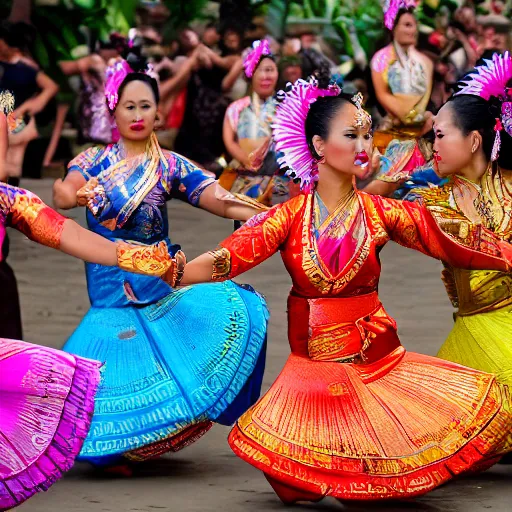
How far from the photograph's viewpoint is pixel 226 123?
11688mm

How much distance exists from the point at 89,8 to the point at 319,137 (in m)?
12.1

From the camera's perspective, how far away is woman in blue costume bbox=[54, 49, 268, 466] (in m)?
6.81

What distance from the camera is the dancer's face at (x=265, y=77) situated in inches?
439

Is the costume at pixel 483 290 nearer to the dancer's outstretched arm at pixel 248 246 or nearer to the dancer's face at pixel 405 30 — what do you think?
the dancer's outstretched arm at pixel 248 246

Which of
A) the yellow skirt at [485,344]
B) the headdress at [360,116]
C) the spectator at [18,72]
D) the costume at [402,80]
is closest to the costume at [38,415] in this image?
the headdress at [360,116]

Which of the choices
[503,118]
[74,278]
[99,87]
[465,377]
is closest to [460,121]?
[503,118]

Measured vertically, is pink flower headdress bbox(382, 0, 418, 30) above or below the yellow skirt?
above

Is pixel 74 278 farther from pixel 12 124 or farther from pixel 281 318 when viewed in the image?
pixel 12 124

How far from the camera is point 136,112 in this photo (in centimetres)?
735

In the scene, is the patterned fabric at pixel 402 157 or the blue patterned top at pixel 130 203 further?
the patterned fabric at pixel 402 157

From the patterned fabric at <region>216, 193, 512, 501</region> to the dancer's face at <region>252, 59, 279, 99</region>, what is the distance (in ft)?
15.8

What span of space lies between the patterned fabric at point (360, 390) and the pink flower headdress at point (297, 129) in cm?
12

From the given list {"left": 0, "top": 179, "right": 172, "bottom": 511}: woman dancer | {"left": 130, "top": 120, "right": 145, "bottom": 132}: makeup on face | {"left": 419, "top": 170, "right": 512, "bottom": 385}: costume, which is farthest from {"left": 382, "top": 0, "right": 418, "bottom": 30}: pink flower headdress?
{"left": 0, "top": 179, "right": 172, "bottom": 511}: woman dancer

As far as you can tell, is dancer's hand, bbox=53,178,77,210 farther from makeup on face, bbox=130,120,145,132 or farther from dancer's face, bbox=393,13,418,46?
Answer: dancer's face, bbox=393,13,418,46
